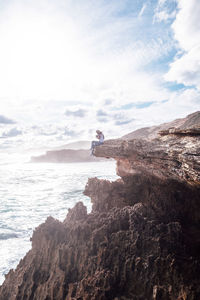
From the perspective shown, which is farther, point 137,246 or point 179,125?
point 179,125

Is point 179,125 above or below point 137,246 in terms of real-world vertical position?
above

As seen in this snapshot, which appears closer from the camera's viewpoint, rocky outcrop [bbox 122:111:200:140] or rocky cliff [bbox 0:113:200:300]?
rocky cliff [bbox 0:113:200:300]

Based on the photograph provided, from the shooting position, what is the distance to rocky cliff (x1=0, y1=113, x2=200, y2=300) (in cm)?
513

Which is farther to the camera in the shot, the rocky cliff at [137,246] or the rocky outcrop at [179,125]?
the rocky outcrop at [179,125]

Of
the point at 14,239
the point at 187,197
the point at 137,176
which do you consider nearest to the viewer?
the point at 187,197

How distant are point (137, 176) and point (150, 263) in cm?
495

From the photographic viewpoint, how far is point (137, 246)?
6.09 m

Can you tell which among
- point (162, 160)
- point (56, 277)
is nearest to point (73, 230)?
point (56, 277)

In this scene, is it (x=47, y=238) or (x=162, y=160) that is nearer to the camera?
(x=162, y=160)

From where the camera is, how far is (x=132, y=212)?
7336 mm

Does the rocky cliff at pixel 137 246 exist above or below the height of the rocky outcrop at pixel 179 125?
below

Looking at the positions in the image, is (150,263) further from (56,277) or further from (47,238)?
(47,238)

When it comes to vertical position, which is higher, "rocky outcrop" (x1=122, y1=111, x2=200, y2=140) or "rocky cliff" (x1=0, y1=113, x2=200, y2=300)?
"rocky outcrop" (x1=122, y1=111, x2=200, y2=140)

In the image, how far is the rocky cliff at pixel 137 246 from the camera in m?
5.13
